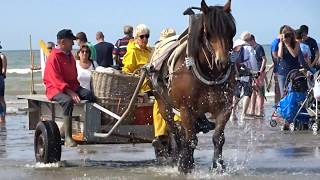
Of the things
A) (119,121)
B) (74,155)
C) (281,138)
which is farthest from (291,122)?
(119,121)

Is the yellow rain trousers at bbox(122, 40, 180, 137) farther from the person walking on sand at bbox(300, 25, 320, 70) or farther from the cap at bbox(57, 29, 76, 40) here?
the person walking on sand at bbox(300, 25, 320, 70)

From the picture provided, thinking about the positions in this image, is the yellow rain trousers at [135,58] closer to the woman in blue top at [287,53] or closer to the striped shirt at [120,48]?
the striped shirt at [120,48]

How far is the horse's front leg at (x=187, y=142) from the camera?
9.38 metres

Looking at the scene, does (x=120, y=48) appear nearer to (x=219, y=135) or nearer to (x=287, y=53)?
(x=287, y=53)

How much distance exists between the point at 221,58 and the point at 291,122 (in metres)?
6.81

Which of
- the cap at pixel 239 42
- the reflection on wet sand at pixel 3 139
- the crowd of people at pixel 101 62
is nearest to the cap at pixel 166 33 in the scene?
Answer: the crowd of people at pixel 101 62

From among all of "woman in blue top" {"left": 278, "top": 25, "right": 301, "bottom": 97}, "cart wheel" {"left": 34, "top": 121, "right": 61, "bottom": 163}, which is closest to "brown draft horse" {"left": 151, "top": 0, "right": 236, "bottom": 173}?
"cart wheel" {"left": 34, "top": 121, "right": 61, "bottom": 163}

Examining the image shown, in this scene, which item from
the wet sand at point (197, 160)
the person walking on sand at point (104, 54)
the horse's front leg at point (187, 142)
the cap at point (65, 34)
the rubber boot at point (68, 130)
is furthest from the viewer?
the person walking on sand at point (104, 54)

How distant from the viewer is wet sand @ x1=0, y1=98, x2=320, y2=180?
9711 millimetres

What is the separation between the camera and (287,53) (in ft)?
52.5

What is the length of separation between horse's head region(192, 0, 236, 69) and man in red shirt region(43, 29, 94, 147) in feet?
6.87

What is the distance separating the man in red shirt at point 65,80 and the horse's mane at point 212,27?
1.91 meters

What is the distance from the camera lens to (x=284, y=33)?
15.4 metres

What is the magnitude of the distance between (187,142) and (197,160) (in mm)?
1861
